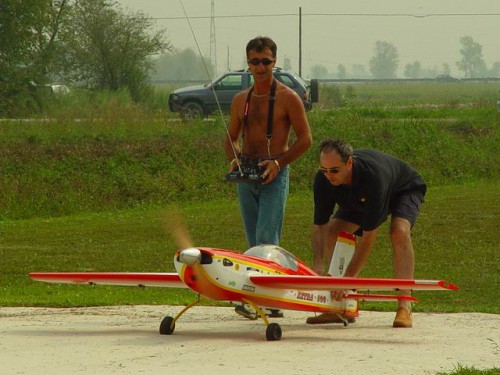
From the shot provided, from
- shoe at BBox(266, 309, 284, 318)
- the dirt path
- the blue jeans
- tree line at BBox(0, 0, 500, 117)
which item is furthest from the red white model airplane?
tree line at BBox(0, 0, 500, 117)

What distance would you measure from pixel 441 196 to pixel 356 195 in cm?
1563

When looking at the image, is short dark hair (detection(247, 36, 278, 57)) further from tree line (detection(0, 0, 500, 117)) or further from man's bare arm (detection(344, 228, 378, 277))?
tree line (detection(0, 0, 500, 117))

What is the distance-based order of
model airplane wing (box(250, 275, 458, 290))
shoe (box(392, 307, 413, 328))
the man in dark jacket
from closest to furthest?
model airplane wing (box(250, 275, 458, 290)), the man in dark jacket, shoe (box(392, 307, 413, 328))

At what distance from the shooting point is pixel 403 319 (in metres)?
9.91

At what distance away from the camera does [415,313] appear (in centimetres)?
1104

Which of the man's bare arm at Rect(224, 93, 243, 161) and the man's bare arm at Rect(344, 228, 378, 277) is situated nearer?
the man's bare arm at Rect(344, 228, 378, 277)

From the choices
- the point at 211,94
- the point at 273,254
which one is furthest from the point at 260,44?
the point at 211,94

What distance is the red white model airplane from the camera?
8914 millimetres

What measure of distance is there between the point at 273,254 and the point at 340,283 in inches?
32.3

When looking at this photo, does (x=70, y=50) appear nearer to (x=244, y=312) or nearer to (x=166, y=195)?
(x=166, y=195)

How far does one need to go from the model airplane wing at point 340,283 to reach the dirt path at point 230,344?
1.30 feet

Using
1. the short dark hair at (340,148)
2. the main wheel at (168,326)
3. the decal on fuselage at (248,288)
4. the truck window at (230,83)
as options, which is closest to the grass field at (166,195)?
the decal on fuselage at (248,288)

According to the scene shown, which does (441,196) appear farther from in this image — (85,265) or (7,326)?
(7,326)

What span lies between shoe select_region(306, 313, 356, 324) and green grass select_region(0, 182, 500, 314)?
1.49 m
